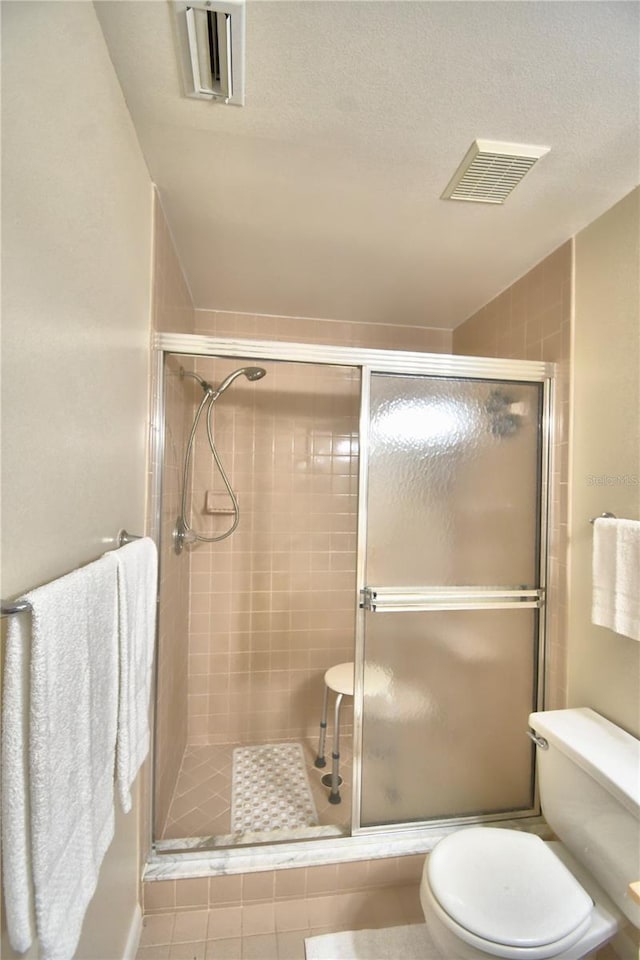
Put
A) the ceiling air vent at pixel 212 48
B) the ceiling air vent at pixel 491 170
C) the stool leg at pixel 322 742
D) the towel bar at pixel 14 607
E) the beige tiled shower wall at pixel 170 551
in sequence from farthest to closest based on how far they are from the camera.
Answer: the stool leg at pixel 322 742 → the beige tiled shower wall at pixel 170 551 → the ceiling air vent at pixel 491 170 → the ceiling air vent at pixel 212 48 → the towel bar at pixel 14 607

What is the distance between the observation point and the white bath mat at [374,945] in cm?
120

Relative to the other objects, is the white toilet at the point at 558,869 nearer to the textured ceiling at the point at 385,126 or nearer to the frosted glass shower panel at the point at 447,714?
the frosted glass shower panel at the point at 447,714

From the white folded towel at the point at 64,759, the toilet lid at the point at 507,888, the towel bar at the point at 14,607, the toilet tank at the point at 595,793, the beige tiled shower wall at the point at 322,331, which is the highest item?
the beige tiled shower wall at the point at 322,331

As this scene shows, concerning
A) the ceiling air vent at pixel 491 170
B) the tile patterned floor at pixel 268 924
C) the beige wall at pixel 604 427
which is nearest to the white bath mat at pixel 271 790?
the tile patterned floor at pixel 268 924

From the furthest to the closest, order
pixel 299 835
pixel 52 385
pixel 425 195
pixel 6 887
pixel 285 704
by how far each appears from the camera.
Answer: pixel 285 704
pixel 299 835
pixel 425 195
pixel 52 385
pixel 6 887

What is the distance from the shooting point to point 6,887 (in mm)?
519

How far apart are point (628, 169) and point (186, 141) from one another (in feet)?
4.19

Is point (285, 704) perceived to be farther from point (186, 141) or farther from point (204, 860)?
point (186, 141)

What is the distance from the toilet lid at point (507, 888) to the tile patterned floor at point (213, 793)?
553mm

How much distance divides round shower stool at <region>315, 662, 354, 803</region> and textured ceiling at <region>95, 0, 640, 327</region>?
1.93m

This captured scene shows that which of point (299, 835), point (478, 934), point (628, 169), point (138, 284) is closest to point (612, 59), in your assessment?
point (628, 169)

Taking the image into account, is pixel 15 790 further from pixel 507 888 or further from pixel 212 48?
pixel 212 48

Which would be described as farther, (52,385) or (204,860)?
(204,860)

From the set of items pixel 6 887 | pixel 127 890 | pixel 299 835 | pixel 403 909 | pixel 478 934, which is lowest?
pixel 403 909
